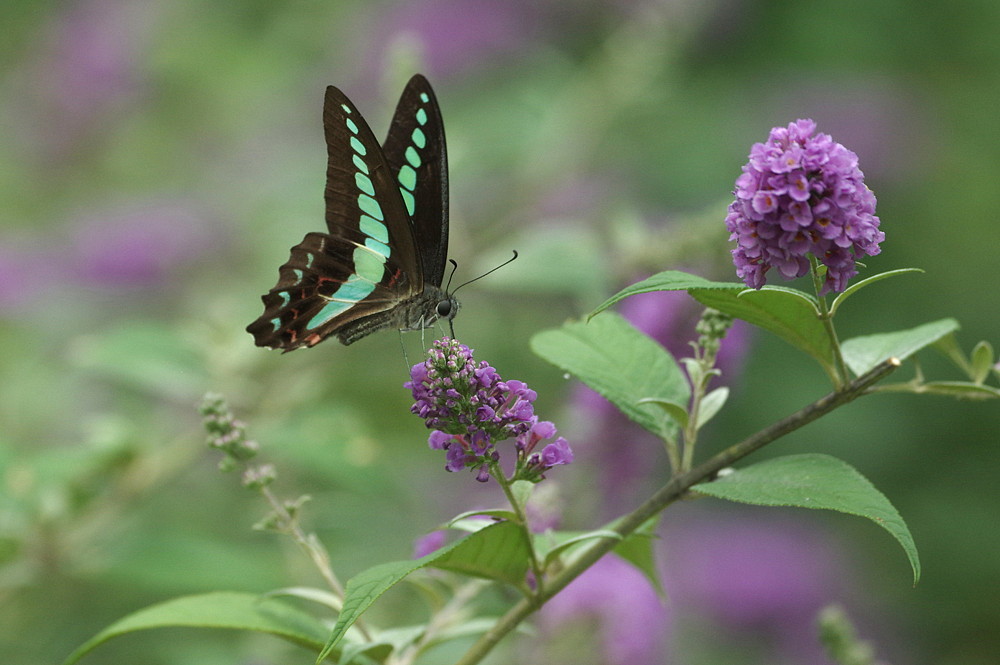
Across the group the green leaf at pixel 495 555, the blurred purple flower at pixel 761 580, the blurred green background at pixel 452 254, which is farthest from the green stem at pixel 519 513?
the blurred purple flower at pixel 761 580

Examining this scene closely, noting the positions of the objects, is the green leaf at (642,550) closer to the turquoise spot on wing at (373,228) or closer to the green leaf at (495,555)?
the green leaf at (495,555)

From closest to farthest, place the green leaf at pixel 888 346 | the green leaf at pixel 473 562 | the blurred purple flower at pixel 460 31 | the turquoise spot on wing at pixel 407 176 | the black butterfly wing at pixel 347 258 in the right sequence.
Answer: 1. the green leaf at pixel 473 562
2. the green leaf at pixel 888 346
3. the black butterfly wing at pixel 347 258
4. the turquoise spot on wing at pixel 407 176
5. the blurred purple flower at pixel 460 31

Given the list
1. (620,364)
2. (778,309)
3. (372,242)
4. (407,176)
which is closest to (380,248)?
(372,242)

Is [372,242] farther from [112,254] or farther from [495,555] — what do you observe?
[112,254]

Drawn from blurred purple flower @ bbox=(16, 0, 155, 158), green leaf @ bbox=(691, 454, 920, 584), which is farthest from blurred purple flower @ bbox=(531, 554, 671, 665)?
blurred purple flower @ bbox=(16, 0, 155, 158)

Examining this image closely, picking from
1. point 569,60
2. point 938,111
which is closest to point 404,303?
point 569,60

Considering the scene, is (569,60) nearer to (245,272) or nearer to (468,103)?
(468,103)

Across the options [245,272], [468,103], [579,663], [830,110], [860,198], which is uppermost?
[468,103]
